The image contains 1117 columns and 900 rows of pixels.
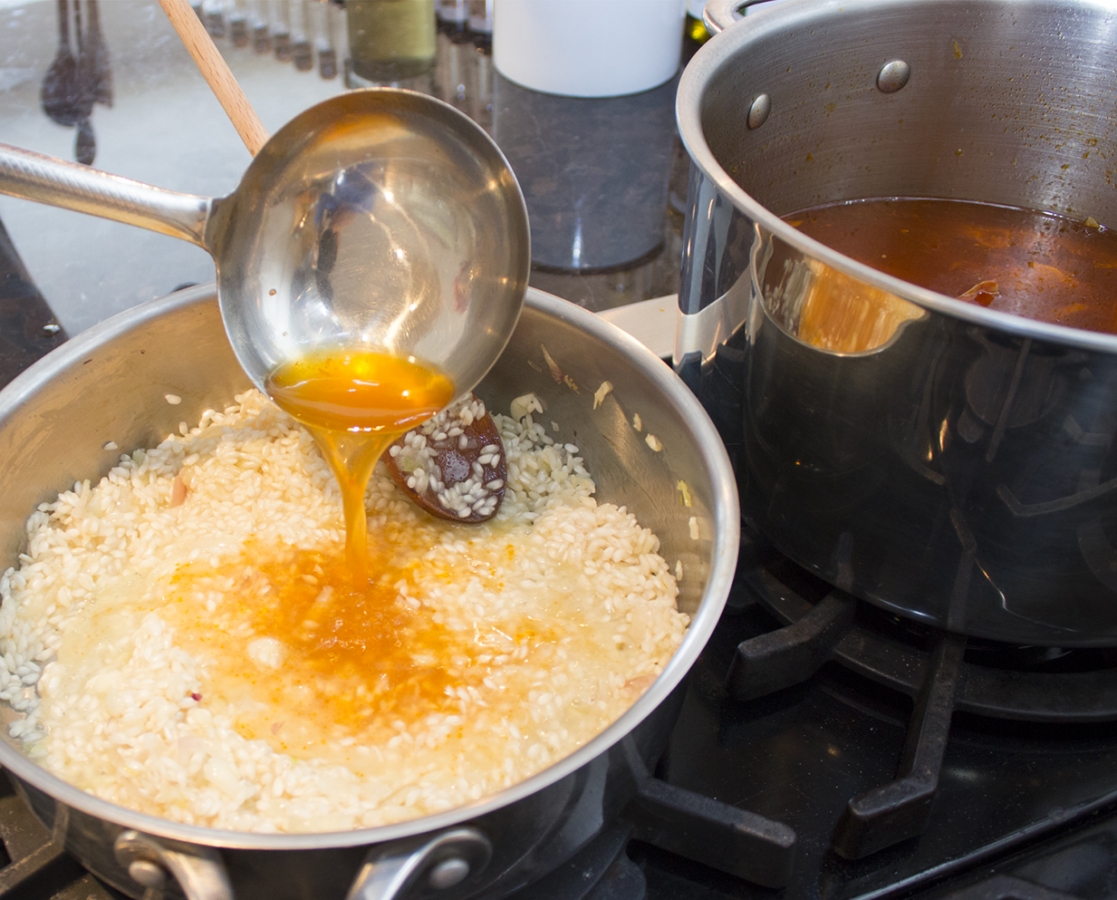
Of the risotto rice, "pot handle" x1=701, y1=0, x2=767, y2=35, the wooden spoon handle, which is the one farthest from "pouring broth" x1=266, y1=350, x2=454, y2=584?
"pot handle" x1=701, y1=0, x2=767, y2=35

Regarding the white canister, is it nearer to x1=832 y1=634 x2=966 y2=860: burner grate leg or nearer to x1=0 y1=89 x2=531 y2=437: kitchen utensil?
x1=0 y1=89 x2=531 y2=437: kitchen utensil

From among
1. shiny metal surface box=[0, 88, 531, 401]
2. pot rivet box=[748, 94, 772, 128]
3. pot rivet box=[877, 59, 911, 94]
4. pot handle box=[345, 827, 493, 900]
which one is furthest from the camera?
pot rivet box=[877, 59, 911, 94]

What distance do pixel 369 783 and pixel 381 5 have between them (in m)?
1.95

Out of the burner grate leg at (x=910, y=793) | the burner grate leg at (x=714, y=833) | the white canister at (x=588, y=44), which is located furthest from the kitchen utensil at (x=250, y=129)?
the white canister at (x=588, y=44)

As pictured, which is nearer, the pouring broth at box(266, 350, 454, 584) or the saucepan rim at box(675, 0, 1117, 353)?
the saucepan rim at box(675, 0, 1117, 353)

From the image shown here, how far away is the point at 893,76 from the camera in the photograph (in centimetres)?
147

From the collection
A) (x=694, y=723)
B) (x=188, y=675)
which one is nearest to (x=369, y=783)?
(x=188, y=675)

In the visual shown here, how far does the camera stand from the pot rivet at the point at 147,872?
0.82 meters

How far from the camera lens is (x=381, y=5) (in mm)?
2371

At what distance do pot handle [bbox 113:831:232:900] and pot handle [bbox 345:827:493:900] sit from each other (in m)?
0.11

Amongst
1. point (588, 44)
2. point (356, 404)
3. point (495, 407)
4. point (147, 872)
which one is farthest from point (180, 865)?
point (588, 44)

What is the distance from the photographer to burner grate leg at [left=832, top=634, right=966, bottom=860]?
3.26 ft

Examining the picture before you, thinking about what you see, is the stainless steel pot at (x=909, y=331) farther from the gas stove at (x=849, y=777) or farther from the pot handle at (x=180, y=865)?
the pot handle at (x=180, y=865)

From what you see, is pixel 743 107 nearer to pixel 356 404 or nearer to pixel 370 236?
pixel 370 236
